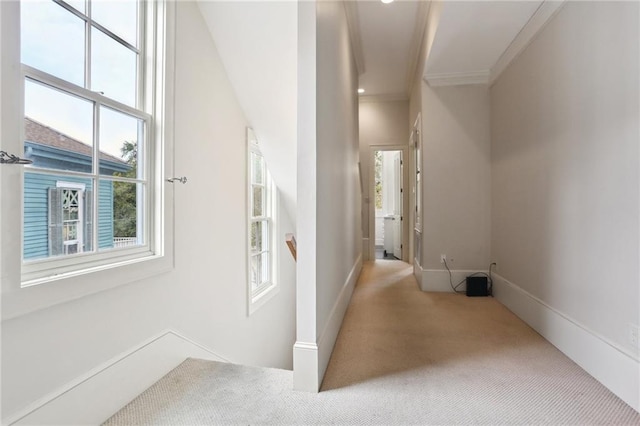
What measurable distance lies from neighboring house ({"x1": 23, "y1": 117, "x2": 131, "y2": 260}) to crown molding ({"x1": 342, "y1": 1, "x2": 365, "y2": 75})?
259 cm

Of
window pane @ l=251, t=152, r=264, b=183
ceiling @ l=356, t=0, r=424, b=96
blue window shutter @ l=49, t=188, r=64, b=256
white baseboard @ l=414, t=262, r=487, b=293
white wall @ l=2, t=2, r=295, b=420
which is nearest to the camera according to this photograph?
white wall @ l=2, t=2, r=295, b=420

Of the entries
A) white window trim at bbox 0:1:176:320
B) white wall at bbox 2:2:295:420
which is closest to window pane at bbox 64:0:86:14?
white window trim at bbox 0:1:176:320

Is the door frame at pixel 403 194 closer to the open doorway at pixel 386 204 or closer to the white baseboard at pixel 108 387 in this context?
the open doorway at pixel 386 204

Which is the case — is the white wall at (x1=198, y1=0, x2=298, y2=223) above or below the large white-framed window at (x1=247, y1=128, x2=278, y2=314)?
above

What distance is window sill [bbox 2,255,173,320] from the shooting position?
1.10 meters

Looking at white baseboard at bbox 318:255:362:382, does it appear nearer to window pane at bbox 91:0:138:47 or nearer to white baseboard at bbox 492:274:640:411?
white baseboard at bbox 492:274:640:411

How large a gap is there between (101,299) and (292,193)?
89.8 inches

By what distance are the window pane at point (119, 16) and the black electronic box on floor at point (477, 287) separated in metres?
3.43

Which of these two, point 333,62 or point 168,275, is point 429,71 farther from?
point 168,275

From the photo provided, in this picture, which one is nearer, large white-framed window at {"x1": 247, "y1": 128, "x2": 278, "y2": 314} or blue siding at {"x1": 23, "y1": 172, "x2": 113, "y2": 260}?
blue siding at {"x1": 23, "y1": 172, "x2": 113, "y2": 260}

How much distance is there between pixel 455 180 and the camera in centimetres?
338

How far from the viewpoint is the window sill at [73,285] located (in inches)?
43.5

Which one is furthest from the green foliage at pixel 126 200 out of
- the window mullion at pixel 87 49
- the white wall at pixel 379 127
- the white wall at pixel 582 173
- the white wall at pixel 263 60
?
the white wall at pixel 379 127

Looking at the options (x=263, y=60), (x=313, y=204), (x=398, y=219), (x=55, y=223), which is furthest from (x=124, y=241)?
(x=398, y=219)
